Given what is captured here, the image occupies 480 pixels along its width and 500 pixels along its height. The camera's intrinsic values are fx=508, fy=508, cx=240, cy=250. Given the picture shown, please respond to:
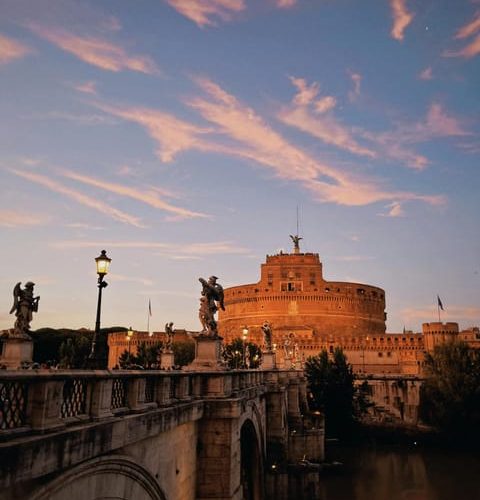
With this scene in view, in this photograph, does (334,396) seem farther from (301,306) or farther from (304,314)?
(301,306)

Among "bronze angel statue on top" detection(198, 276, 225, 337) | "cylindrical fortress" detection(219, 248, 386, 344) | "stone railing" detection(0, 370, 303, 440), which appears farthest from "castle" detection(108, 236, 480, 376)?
"stone railing" detection(0, 370, 303, 440)

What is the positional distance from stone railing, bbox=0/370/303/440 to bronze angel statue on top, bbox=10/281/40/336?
17.6 feet

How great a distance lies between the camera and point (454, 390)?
5028cm

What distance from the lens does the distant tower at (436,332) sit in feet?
264

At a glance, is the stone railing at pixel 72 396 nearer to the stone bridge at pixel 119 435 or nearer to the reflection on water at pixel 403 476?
the stone bridge at pixel 119 435

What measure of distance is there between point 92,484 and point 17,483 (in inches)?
78.6

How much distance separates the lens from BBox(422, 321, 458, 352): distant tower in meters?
80.5

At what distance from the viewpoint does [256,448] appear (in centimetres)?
2291

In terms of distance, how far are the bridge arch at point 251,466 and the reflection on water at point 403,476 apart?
10.1 metres

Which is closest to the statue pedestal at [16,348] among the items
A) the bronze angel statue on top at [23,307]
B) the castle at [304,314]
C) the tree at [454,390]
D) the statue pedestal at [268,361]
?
the bronze angel statue on top at [23,307]

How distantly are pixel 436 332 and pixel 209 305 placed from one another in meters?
74.0

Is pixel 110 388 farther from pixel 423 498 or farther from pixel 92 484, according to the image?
pixel 423 498

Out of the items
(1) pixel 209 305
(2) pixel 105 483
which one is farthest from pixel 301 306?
(2) pixel 105 483

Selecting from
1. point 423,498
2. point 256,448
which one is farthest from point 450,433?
point 256,448
